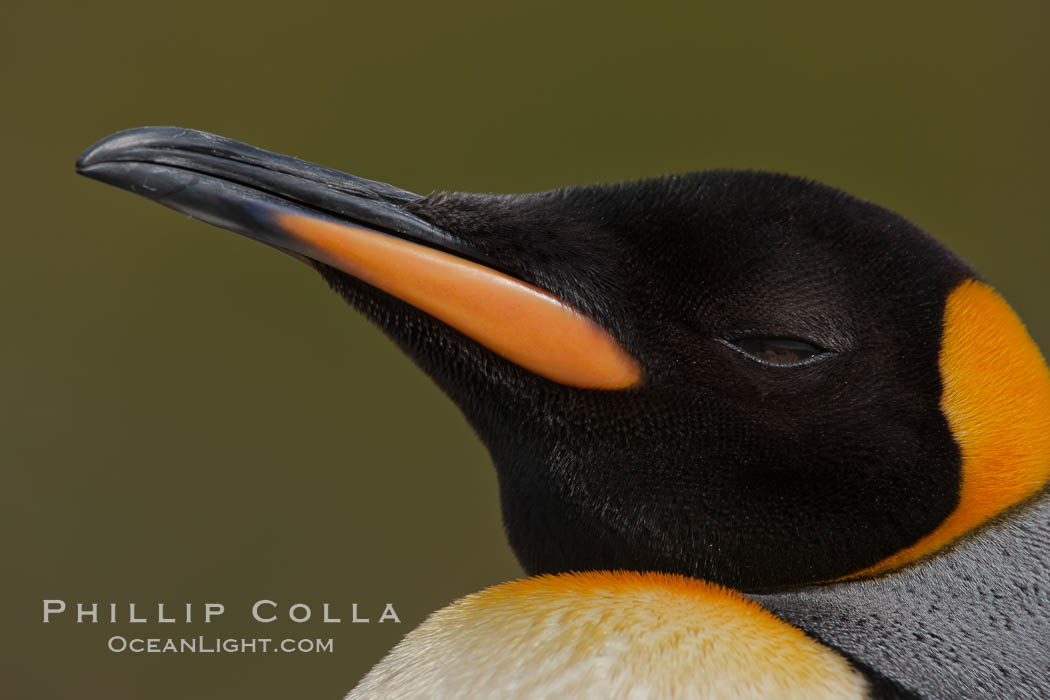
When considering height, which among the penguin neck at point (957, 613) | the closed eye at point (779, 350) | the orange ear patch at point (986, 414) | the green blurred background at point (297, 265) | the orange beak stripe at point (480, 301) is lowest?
the penguin neck at point (957, 613)

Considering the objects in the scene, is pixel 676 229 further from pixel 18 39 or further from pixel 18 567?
pixel 18 39

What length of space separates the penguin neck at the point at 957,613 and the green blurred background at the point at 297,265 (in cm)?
301

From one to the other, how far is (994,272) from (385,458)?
2.13 metres

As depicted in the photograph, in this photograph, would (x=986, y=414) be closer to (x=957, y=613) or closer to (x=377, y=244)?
(x=957, y=613)

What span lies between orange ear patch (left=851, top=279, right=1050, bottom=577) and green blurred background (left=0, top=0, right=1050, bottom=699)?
301 centimetres

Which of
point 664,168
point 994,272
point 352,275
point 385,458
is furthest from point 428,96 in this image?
point 352,275

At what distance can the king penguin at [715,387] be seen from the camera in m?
1.05

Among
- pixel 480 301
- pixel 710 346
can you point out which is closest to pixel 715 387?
pixel 710 346

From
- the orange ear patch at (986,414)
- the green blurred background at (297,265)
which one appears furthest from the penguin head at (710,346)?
the green blurred background at (297,265)

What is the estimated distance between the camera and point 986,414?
1.07 m

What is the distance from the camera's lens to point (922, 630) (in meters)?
1.03

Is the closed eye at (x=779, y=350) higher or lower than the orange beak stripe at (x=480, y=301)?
lower

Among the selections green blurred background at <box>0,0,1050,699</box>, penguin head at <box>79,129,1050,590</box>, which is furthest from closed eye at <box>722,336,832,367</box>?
green blurred background at <box>0,0,1050,699</box>

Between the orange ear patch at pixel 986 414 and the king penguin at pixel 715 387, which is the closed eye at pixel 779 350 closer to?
the king penguin at pixel 715 387
